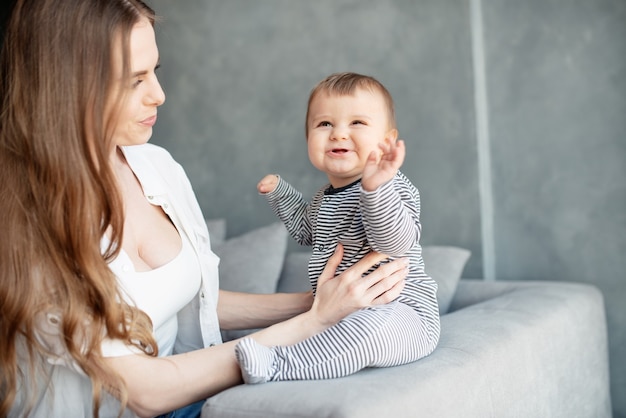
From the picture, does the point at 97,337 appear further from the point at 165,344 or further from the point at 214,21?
the point at 214,21

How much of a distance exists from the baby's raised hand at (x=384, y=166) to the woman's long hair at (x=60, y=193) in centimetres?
44

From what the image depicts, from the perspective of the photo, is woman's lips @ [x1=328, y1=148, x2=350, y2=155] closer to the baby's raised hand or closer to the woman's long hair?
the baby's raised hand

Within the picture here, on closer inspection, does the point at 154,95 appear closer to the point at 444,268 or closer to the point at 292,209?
the point at 292,209

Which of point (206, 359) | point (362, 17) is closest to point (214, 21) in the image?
point (362, 17)

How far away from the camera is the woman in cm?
119

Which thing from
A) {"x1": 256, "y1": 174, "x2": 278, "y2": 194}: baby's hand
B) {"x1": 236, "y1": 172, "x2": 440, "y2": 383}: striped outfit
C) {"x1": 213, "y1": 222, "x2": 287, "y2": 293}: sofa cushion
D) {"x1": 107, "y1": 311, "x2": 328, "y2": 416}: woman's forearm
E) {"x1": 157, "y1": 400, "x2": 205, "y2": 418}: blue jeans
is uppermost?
{"x1": 256, "y1": 174, "x2": 278, "y2": 194}: baby's hand

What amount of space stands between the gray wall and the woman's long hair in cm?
141

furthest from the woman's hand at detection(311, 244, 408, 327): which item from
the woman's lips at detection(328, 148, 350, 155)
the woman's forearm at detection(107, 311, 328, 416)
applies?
the woman's lips at detection(328, 148, 350, 155)

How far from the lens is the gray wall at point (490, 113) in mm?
2203

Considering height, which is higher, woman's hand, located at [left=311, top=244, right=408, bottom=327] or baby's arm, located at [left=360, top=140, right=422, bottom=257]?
baby's arm, located at [left=360, top=140, right=422, bottom=257]

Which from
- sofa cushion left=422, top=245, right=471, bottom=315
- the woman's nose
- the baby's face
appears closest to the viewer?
the woman's nose

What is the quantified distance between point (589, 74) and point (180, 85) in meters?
1.80

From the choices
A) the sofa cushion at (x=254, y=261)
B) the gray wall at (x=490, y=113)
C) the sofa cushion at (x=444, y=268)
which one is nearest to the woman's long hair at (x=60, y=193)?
the sofa cushion at (x=444, y=268)

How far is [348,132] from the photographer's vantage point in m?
1.50
